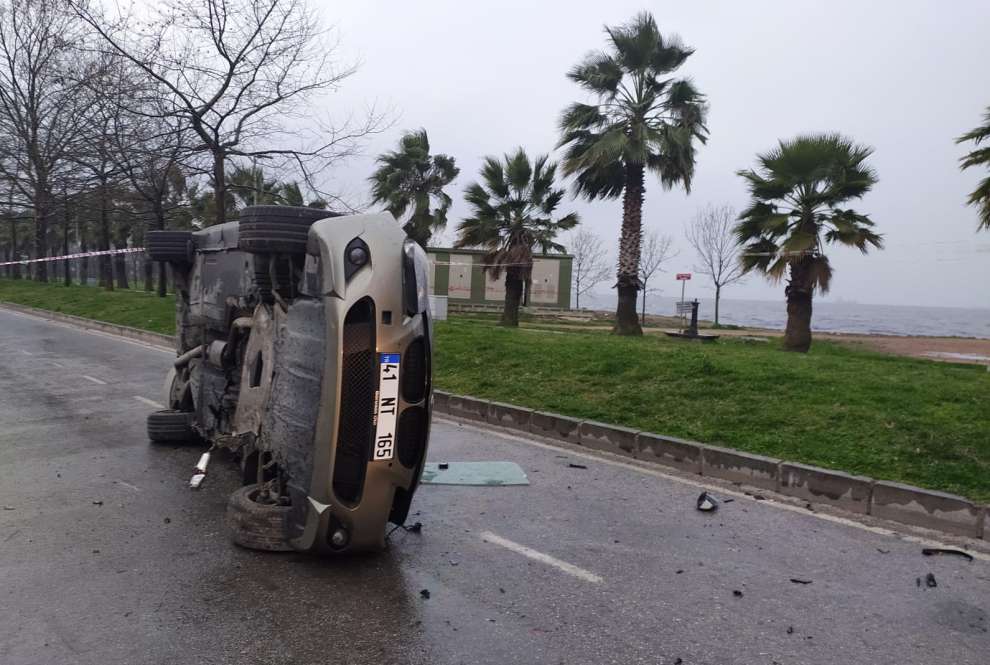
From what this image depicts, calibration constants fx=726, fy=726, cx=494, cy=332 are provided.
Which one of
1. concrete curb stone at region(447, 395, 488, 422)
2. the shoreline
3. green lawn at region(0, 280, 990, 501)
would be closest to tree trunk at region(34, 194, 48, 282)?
the shoreline

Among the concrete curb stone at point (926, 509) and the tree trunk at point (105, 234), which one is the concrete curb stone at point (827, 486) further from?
the tree trunk at point (105, 234)

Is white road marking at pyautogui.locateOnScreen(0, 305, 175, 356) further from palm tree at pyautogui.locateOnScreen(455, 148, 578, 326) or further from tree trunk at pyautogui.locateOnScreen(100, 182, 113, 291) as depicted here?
palm tree at pyautogui.locateOnScreen(455, 148, 578, 326)

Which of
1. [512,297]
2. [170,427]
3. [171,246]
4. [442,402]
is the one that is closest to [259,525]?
[170,427]

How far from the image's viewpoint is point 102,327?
19625 mm

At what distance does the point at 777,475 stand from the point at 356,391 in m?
3.84

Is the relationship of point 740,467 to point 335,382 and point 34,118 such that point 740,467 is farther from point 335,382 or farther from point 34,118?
point 34,118

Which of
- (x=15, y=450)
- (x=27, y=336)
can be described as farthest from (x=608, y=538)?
(x=27, y=336)

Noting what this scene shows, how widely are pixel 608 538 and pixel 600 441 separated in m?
2.62

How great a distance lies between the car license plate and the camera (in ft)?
12.4

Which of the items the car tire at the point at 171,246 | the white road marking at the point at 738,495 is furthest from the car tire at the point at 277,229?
the white road marking at the point at 738,495

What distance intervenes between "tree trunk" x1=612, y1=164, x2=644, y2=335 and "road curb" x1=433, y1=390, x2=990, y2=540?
413 inches

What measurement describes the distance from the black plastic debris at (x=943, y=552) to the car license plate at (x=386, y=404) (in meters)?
3.47

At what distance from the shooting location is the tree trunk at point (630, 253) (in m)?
18.4

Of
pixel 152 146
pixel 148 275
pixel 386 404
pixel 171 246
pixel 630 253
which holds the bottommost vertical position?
pixel 386 404
